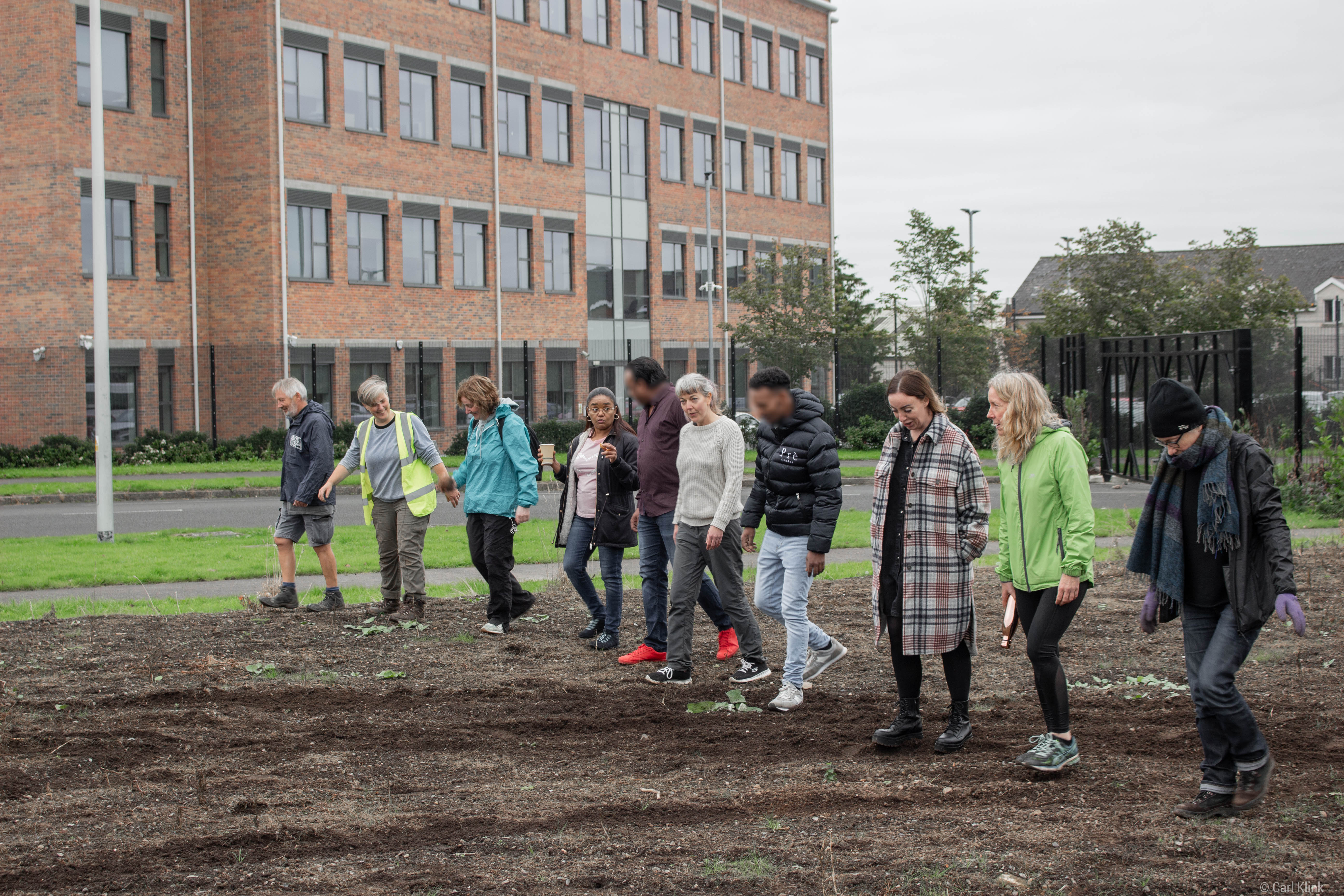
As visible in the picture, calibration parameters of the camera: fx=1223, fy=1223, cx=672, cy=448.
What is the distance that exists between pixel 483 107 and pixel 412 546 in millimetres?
30119

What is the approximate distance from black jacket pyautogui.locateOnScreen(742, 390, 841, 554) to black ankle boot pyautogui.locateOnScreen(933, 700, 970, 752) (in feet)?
3.70

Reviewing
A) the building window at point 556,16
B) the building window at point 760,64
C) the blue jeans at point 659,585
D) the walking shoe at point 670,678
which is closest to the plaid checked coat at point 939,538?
the walking shoe at point 670,678

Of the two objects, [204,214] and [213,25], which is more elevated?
[213,25]

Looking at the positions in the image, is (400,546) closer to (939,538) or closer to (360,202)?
(939,538)

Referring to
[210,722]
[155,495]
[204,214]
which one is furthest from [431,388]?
[210,722]

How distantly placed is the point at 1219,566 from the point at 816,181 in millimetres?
47951

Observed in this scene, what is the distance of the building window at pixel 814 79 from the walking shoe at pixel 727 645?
4565 centimetres

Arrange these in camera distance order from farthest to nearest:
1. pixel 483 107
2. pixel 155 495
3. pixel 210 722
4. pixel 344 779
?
pixel 483 107 < pixel 155 495 < pixel 210 722 < pixel 344 779

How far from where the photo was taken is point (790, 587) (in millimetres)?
6938

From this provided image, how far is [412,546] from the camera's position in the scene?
9625 mm

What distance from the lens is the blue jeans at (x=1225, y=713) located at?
4.98m

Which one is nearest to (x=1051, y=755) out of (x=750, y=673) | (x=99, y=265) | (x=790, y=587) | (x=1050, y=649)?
(x=1050, y=649)

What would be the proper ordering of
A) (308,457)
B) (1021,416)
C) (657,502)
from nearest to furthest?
1. (1021,416)
2. (657,502)
3. (308,457)

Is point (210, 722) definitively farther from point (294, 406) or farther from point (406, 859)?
point (294, 406)
